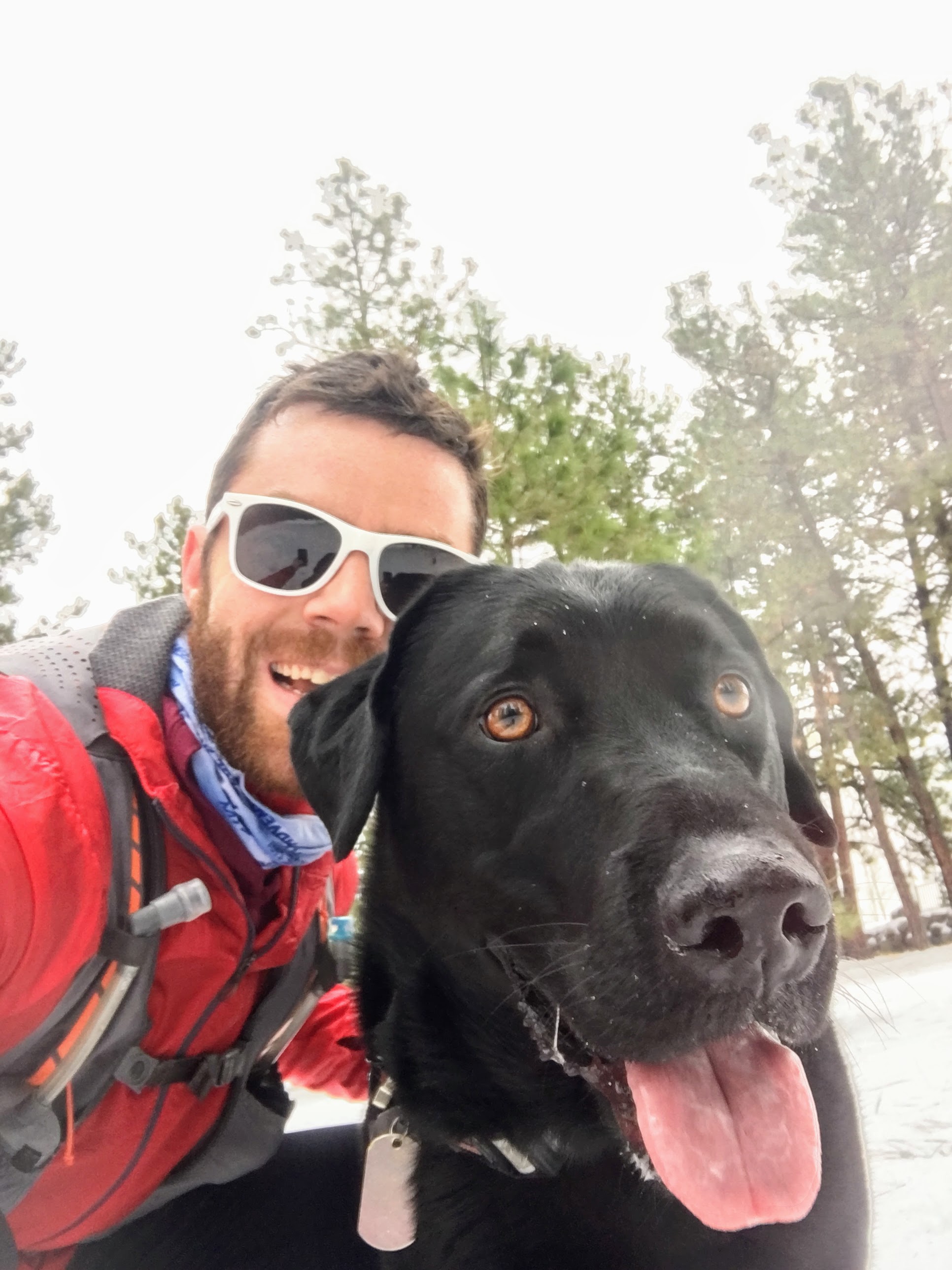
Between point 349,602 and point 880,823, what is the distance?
13441 millimetres

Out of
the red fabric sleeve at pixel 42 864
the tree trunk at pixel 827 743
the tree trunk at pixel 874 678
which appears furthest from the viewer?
the tree trunk at pixel 827 743

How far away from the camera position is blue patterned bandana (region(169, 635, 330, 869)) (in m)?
2.11

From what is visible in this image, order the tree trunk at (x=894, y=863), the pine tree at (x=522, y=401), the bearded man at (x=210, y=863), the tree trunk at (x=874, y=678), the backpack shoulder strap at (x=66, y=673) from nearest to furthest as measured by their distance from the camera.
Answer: the bearded man at (x=210, y=863)
the backpack shoulder strap at (x=66, y=673)
the pine tree at (x=522, y=401)
the tree trunk at (x=894, y=863)
the tree trunk at (x=874, y=678)

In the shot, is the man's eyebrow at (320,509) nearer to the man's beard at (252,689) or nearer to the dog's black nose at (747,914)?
the man's beard at (252,689)

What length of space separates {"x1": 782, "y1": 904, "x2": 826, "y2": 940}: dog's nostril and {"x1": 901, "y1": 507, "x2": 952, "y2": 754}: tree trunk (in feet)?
42.2

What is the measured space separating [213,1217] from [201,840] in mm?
1319

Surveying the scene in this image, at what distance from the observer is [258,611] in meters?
2.50

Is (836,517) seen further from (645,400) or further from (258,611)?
(258,611)

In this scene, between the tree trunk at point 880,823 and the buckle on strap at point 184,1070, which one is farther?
the tree trunk at point 880,823

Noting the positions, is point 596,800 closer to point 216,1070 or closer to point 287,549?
point 216,1070

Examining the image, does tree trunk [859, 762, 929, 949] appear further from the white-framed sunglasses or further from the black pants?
the white-framed sunglasses

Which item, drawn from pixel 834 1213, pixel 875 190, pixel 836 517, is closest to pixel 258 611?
pixel 834 1213

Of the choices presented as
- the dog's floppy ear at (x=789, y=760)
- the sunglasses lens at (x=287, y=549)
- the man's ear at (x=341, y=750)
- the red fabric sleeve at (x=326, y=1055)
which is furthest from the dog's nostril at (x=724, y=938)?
the red fabric sleeve at (x=326, y=1055)

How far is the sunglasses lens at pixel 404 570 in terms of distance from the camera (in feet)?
8.28
